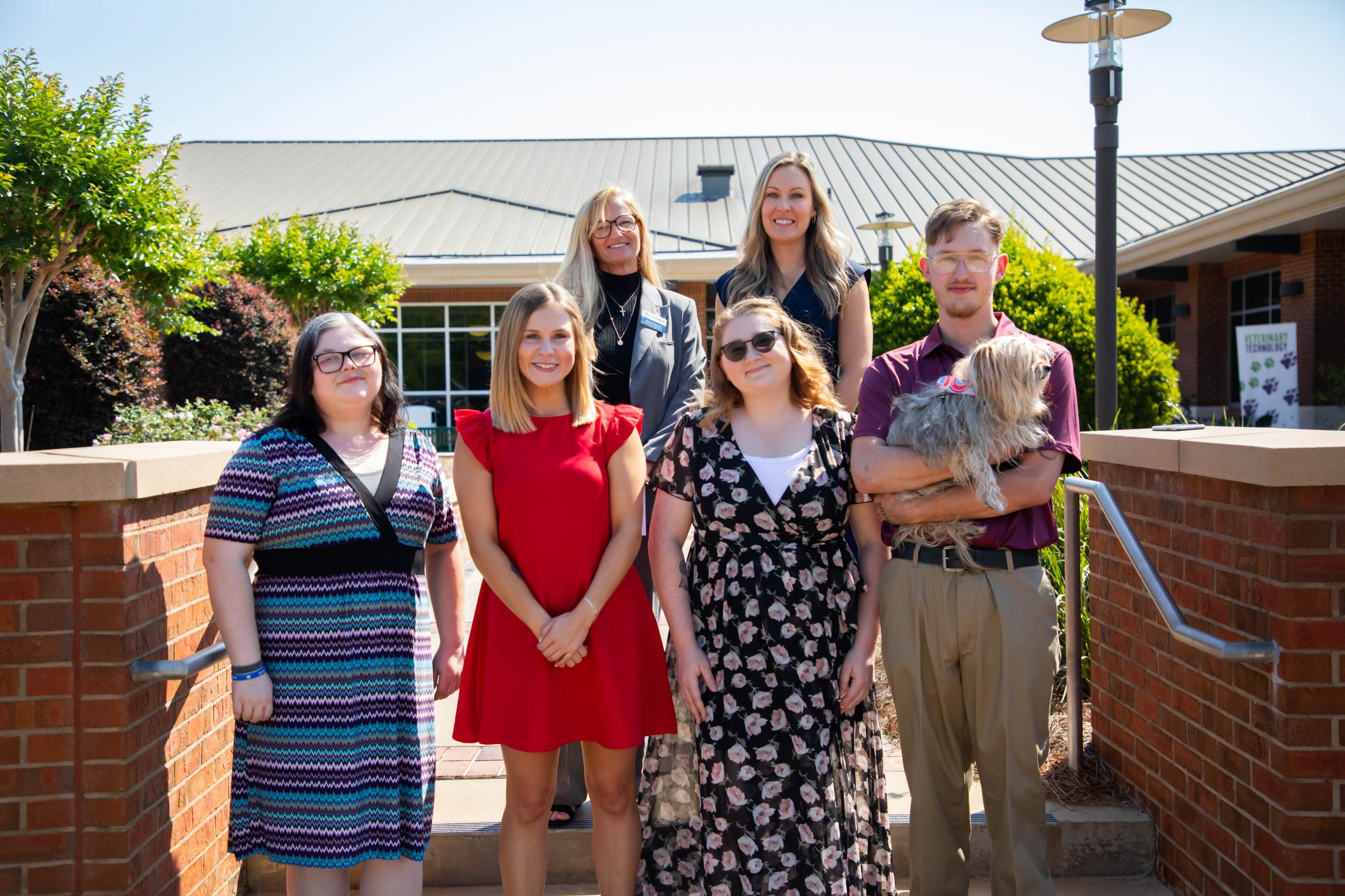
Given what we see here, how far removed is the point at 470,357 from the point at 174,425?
36.0ft

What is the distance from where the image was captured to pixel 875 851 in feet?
9.04

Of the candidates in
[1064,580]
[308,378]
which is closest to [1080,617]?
[1064,580]

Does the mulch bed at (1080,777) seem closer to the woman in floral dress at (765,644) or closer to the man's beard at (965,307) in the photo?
the woman in floral dress at (765,644)

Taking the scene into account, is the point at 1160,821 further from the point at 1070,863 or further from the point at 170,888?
the point at 170,888

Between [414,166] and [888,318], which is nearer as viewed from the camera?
[888,318]

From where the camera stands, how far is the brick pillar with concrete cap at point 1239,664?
2.41 metres

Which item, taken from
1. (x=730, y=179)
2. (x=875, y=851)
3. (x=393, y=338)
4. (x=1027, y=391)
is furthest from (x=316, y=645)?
(x=730, y=179)

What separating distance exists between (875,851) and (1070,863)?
39.5 inches

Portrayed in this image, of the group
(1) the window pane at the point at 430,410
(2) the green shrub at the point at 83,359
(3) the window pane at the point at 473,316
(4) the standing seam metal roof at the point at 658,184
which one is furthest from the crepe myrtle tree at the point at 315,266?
(2) the green shrub at the point at 83,359

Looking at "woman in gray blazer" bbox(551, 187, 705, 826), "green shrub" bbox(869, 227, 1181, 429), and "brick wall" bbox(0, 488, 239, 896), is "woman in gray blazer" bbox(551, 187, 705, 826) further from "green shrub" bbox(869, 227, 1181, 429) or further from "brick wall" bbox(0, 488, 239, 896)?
"green shrub" bbox(869, 227, 1181, 429)

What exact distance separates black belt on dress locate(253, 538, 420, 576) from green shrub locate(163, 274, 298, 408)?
435 inches

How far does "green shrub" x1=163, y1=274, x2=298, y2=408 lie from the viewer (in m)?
12.7

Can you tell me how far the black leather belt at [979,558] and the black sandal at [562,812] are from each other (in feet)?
5.17

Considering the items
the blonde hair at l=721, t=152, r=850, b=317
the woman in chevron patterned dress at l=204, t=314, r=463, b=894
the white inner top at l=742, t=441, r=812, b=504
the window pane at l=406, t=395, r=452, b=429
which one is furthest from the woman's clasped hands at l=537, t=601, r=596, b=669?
the window pane at l=406, t=395, r=452, b=429
